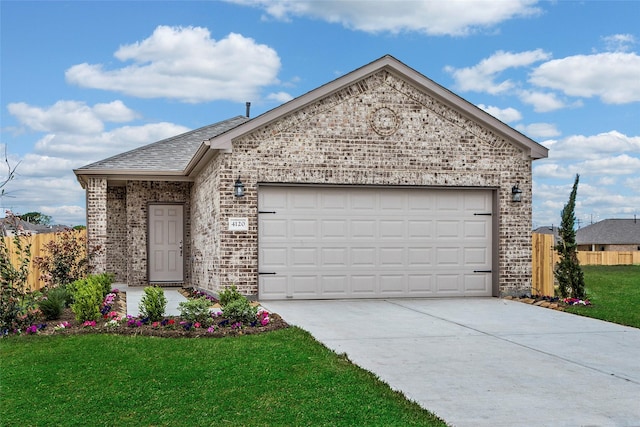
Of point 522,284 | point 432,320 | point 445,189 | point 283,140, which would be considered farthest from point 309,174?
point 522,284

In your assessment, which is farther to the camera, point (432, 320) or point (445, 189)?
point (445, 189)

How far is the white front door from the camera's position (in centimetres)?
1977

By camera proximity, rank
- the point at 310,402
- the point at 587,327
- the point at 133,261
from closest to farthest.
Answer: the point at 310,402
the point at 587,327
the point at 133,261

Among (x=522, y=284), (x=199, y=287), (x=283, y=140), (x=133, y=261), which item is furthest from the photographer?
(x=133, y=261)

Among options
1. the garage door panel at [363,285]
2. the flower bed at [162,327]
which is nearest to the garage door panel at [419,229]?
the garage door panel at [363,285]

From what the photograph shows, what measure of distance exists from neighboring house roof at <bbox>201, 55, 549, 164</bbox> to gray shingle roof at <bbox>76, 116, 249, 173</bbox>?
382cm

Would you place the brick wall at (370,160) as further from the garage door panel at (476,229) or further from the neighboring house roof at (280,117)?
the garage door panel at (476,229)

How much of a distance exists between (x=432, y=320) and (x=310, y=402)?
19.1ft

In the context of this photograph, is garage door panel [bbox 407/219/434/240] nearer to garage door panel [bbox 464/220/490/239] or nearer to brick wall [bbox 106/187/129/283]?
garage door panel [bbox 464/220/490/239]

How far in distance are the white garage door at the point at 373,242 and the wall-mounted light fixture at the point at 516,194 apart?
0.52 meters

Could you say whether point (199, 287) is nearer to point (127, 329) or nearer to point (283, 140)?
point (283, 140)

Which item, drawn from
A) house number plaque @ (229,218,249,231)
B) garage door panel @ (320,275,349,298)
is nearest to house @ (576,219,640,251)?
garage door panel @ (320,275,349,298)

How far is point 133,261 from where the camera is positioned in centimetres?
1955

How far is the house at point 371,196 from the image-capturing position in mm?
14219
